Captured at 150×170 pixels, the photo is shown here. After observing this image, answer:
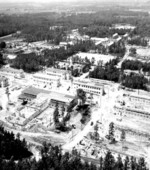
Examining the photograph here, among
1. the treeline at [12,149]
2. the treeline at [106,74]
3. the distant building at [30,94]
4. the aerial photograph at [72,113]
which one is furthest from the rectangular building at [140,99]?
the treeline at [12,149]

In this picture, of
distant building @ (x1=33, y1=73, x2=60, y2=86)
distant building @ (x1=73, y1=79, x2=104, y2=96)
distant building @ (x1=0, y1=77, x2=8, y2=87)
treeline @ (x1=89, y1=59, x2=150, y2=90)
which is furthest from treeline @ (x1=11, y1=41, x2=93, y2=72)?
treeline @ (x1=89, y1=59, x2=150, y2=90)

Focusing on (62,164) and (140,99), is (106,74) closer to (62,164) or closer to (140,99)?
(140,99)

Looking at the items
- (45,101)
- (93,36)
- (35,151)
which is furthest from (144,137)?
(93,36)

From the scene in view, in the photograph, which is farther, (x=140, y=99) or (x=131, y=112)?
(x=140, y=99)

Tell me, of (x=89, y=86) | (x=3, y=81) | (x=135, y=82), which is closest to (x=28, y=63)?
(x=3, y=81)

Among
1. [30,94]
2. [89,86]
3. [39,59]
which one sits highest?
[39,59]

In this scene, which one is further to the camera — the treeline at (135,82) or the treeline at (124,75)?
the treeline at (124,75)

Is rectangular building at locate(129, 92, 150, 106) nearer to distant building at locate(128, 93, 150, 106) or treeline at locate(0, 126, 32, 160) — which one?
distant building at locate(128, 93, 150, 106)

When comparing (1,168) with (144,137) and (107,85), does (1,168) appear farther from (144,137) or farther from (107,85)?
(107,85)

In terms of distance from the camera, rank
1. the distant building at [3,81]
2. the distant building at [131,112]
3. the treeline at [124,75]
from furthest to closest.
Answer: the distant building at [3,81]
the treeline at [124,75]
the distant building at [131,112]

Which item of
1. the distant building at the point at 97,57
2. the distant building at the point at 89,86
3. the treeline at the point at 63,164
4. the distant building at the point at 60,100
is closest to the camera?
the treeline at the point at 63,164

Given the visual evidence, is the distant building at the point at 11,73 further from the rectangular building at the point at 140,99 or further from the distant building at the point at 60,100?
the rectangular building at the point at 140,99

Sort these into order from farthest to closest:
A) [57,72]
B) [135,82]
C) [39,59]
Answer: [39,59], [57,72], [135,82]
